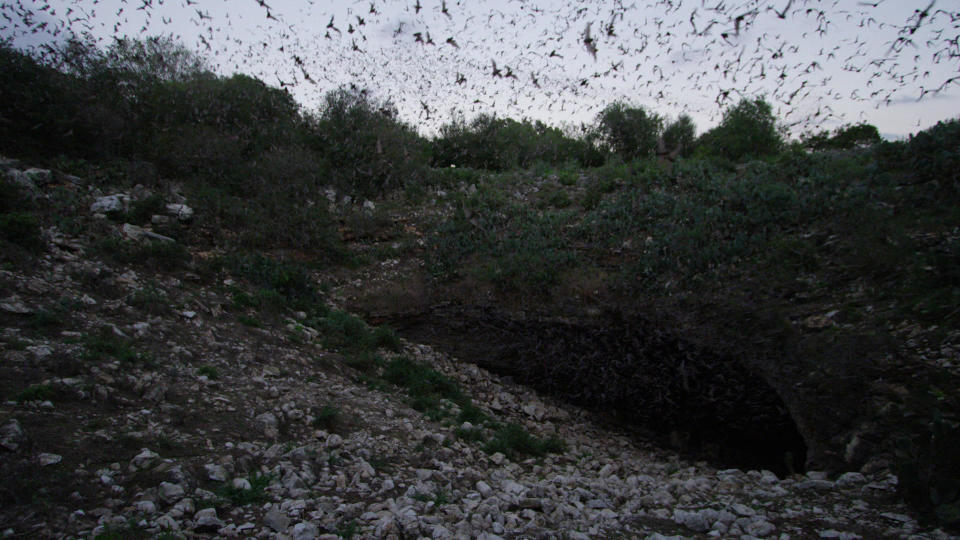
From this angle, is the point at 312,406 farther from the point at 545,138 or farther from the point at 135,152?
the point at 545,138

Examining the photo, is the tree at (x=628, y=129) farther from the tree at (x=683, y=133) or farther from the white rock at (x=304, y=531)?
the white rock at (x=304, y=531)

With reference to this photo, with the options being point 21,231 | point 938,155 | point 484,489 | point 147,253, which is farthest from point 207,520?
point 938,155

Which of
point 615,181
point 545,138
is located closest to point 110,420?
point 615,181

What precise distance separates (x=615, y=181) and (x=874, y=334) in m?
7.02

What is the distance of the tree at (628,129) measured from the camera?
51.1 feet

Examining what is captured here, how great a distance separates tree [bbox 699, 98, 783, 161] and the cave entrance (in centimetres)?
981

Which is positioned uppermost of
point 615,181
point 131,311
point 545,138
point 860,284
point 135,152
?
point 545,138

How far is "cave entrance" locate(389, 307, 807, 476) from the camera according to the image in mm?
5391

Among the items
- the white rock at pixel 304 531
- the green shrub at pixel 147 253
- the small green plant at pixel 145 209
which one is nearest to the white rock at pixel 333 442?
the white rock at pixel 304 531

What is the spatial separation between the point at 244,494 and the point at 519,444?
8.48 feet

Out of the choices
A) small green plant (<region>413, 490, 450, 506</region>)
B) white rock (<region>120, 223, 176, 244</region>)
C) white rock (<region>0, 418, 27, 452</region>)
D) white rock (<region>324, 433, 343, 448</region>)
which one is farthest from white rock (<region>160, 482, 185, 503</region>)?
white rock (<region>120, 223, 176, 244</region>)

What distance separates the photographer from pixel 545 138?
A: 17531mm

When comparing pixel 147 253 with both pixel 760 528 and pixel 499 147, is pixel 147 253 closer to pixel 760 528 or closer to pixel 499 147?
pixel 760 528

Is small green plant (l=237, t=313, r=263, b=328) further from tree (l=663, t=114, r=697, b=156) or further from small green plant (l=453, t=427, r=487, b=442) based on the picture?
tree (l=663, t=114, r=697, b=156)
